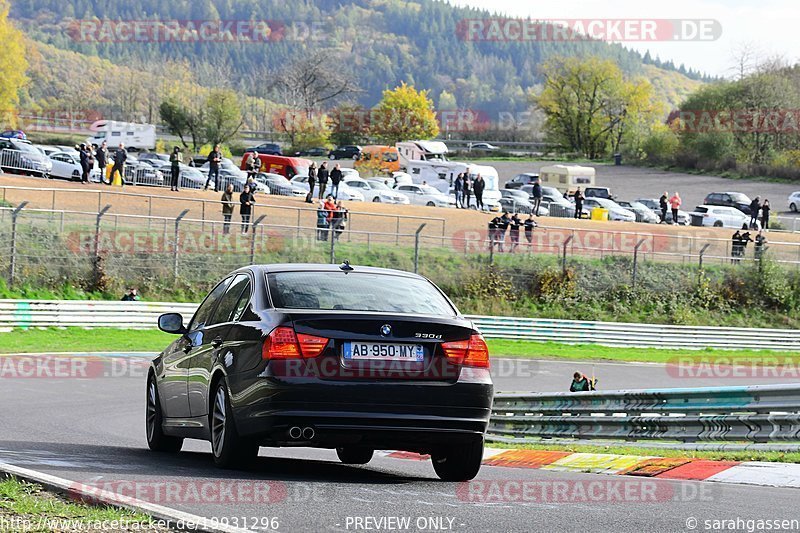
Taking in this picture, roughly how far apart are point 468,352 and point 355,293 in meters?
0.92

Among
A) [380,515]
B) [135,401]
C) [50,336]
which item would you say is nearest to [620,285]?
[50,336]

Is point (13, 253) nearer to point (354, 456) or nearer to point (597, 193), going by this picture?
point (354, 456)

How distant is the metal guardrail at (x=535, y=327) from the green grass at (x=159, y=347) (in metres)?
0.29

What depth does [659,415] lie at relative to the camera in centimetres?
1345

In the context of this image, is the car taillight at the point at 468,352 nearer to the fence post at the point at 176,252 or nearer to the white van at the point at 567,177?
the fence post at the point at 176,252

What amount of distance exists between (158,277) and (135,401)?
54.5ft

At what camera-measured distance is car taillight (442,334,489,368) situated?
7.96 meters

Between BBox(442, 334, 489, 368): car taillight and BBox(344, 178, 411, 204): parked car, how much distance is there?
4763 centimetres

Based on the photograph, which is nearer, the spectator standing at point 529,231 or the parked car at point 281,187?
the spectator standing at point 529,231

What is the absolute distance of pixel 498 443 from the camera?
49.4 feet

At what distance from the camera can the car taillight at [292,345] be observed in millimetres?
7727

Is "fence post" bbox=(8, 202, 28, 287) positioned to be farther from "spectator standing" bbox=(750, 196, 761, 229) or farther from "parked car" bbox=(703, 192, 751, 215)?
"parked car" bbox=(703, 192, 751, 215)

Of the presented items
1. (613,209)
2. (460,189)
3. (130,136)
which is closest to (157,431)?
(460,189)

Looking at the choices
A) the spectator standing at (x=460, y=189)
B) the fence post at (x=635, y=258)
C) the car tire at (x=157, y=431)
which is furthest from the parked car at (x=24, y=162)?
the car tire at (x=157, y=431)
